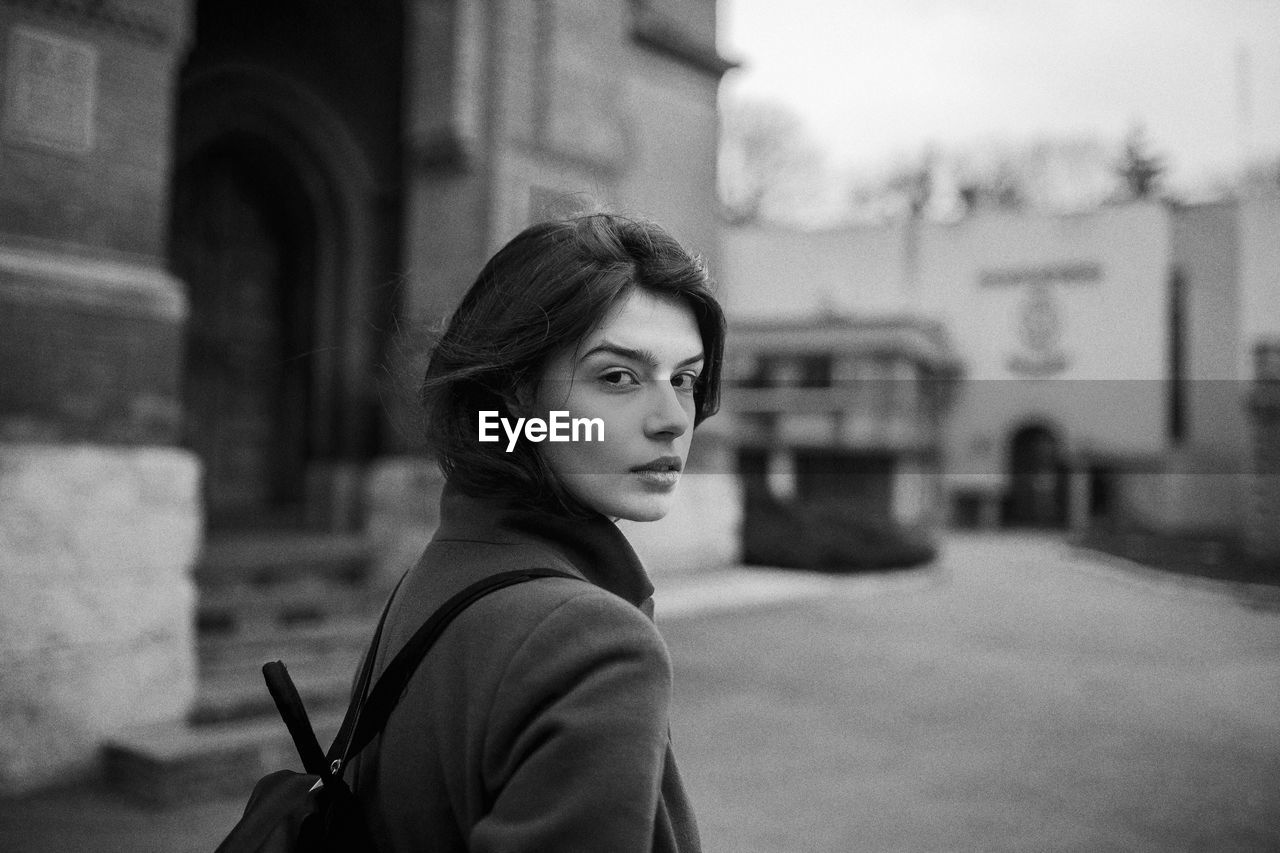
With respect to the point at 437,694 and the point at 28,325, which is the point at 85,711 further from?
the point at 437,694

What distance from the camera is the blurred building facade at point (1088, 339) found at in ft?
88.2

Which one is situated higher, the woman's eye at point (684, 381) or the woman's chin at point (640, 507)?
the woman's eye at point (684, 381)

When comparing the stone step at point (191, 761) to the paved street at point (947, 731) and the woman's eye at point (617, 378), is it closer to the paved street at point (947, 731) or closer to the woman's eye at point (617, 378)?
the paved street at point (947, 731)

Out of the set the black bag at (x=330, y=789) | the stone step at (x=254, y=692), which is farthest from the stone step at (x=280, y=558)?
the black bag at (x=330, y=789)

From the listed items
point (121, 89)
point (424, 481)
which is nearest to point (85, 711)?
point (121, 89)

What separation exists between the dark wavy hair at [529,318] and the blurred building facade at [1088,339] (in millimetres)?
25477

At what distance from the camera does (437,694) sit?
1.12m

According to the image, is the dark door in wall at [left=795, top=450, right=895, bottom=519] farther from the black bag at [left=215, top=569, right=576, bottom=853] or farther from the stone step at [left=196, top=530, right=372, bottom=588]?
the black bag at [left=215, top=569, right=576, bottom=853]

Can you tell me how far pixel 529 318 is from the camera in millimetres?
1238

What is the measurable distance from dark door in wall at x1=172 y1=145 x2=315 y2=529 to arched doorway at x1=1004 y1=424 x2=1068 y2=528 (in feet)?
82.1

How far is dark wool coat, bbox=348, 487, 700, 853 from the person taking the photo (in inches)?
38.0

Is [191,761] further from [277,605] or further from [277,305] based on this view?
[277,305]

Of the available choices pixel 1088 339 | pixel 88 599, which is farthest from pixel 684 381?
pixel 1088 339

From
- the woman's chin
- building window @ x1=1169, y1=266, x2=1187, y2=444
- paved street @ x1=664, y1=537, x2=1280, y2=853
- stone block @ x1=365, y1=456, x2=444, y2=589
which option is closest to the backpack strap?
the woman's chin
